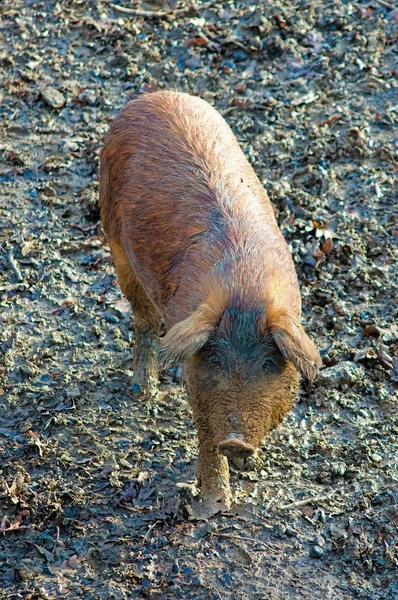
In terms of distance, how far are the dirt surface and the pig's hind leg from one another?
15 centimetres

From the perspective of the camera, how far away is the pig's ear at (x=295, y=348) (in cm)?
449

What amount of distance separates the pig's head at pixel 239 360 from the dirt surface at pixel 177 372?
1.04 m

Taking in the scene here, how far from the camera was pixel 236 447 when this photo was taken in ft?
14.3

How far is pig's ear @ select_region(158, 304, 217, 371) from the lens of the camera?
4477 mm

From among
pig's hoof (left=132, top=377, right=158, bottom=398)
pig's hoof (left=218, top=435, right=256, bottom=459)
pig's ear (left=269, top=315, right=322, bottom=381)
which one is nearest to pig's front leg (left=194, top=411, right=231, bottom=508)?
pig's hoof (left=218, top=435, right=256, bottom=459)

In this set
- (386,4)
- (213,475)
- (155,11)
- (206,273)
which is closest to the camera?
(206,273)

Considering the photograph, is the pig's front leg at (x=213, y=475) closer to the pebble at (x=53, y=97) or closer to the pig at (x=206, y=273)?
the pig at (x=206, y=273)

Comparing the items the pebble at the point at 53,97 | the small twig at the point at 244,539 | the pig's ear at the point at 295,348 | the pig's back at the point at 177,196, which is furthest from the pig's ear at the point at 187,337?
the pebble at the point at 53,97

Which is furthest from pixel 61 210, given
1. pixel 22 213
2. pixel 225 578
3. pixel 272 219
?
pixel 225 578

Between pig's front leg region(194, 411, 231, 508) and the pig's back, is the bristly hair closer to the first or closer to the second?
the pig's back

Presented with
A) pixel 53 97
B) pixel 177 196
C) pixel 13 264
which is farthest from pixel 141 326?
pixel 53 97

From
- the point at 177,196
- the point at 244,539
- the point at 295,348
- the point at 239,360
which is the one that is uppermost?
the point at 177,196

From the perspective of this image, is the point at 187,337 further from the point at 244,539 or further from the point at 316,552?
the point at 316,552

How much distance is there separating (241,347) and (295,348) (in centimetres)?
29
